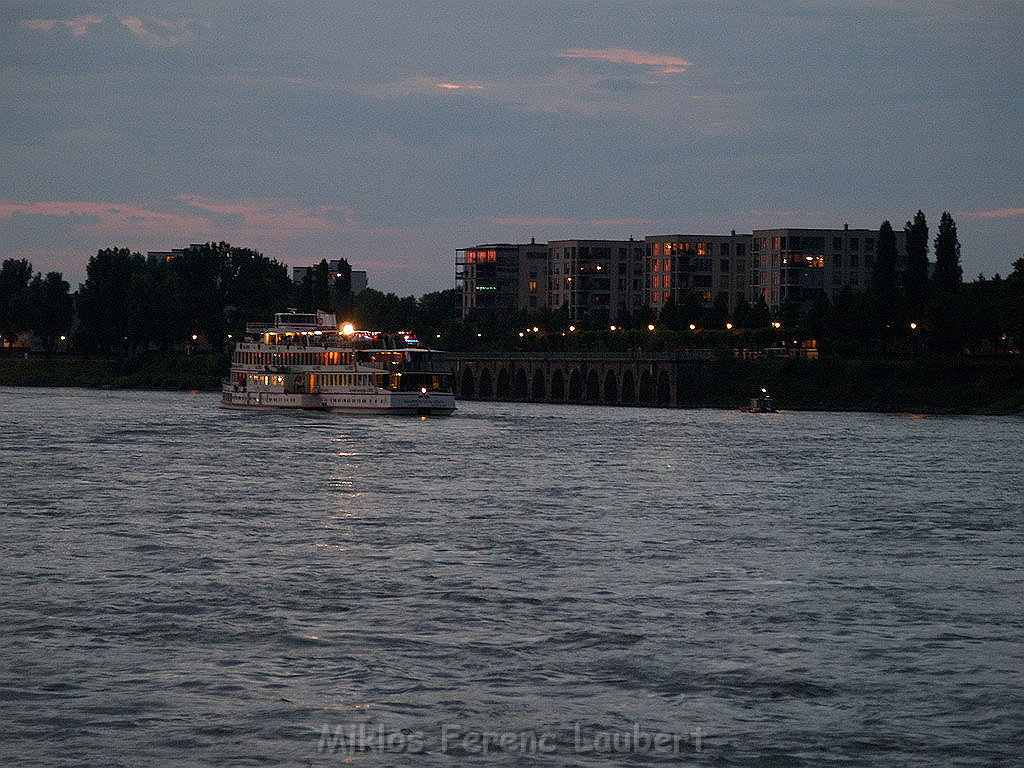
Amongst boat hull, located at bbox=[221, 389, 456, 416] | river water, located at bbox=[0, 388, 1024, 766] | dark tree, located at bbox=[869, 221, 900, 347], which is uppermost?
dark tree, located at bbox=[869, 221, 900, 347]

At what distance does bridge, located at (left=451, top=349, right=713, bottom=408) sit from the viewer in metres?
163

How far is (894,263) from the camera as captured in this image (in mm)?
167750

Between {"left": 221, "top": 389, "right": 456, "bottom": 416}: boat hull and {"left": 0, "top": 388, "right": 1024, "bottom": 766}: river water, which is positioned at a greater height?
{"left": 221, "top": 389, "right": 456, "bottom": 416}: boat hull

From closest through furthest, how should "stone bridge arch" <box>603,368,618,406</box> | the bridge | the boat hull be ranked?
the boat hull
the bridge
"stone bridge arch" <box>603,368,618,406</box>

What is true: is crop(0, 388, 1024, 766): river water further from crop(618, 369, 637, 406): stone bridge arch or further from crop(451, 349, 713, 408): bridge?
crop(618, 369, 637, 406): stone bridge arch

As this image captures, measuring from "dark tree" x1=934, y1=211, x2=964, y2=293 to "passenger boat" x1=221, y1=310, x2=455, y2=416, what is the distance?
72.8 m

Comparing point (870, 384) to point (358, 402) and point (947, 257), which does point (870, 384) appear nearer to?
point (947, 257)

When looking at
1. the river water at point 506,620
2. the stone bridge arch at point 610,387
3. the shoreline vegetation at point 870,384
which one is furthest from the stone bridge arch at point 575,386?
the river water at point 506,620

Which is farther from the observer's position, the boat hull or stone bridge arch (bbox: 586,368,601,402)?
stone bridge arch (bbox: 586,368,601,402)

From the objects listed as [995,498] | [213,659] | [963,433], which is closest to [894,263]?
[963,433]

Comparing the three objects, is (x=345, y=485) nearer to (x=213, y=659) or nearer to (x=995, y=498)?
(x=995, y=498)

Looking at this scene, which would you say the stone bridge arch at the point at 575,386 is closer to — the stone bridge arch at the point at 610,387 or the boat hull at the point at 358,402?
the stone bridge arch at the point at 610,387

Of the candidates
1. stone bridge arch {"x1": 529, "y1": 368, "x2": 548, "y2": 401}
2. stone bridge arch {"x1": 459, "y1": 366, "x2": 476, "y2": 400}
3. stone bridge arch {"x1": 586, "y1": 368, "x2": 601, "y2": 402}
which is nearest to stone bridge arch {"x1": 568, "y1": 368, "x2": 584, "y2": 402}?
stone bridge arch {"x1": 586, "y1": 368, "x2": 601, "y2": 402}

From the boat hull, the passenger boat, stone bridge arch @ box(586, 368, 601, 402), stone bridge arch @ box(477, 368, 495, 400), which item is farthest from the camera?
stone bridge arch @ box(477, 368, 495, 400)
